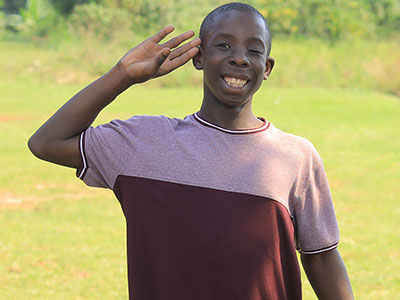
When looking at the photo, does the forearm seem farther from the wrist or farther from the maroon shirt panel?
the maroon shirt panel

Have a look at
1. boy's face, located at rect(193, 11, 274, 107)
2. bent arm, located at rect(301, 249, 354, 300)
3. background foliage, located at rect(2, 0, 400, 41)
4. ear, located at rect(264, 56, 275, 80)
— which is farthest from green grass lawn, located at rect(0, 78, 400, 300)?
background foliage, located at rect(2, 0, 400, 41)

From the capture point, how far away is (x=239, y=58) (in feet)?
6.31

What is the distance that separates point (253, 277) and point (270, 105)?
13098 mm

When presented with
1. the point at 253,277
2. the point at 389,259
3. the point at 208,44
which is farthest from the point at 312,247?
the point at 389,259

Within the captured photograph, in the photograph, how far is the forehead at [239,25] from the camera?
1.93 m

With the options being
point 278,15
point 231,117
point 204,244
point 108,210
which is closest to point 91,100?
point 231,117

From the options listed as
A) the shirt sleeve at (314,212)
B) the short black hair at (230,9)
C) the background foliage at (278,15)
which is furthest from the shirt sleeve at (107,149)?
the background foliage at (278,15)

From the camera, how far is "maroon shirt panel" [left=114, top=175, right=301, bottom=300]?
5.92 ft

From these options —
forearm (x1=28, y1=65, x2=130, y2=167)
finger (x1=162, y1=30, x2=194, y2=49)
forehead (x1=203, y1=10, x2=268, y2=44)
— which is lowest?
forearm (x1=28, y1=65, x2=130, y2=167)

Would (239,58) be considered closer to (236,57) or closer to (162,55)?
(236,57)

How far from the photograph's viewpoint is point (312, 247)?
1942 millimetres

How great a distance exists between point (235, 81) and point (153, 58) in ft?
0.74

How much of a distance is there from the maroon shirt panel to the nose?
13.6 inches

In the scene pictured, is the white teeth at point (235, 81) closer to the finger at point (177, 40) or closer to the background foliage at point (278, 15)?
the finger at point (177, 40)
